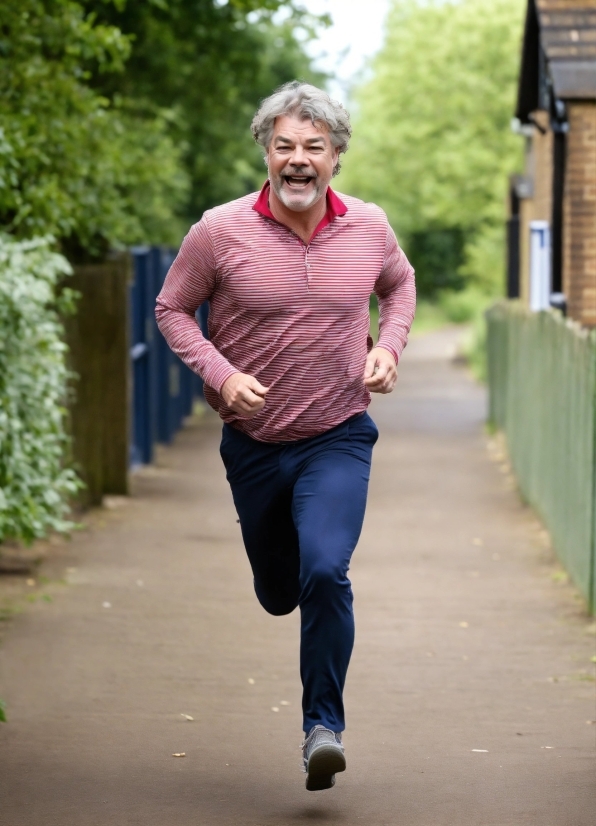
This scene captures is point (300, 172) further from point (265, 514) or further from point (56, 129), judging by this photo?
point (56, 129)

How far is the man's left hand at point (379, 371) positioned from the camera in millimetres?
4719

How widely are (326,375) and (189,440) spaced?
13.5 metres

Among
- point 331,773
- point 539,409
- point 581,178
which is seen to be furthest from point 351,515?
point 581,178

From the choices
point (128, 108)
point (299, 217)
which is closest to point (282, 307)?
point (299, 217)

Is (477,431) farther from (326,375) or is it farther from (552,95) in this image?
(326,375)

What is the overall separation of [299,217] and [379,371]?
58 centimetres

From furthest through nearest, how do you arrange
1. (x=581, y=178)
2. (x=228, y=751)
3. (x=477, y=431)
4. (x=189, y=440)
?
(x=477, y=431) < (x=189, y=440) < (x=581, y=178) < (x=228, y=751)

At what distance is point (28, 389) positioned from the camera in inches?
331

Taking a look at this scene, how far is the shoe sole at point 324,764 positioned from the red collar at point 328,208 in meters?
1.55

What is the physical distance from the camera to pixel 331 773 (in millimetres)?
4727

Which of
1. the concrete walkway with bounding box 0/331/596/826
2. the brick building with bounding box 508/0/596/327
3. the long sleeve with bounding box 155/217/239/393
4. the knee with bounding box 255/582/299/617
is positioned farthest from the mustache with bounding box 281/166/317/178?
the brick building with bounding box 508/0/596/327

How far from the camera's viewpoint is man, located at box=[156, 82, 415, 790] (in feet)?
15.6

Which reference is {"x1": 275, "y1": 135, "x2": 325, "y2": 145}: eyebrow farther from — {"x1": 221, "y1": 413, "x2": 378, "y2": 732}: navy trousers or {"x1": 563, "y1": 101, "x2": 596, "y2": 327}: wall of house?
{"x1": 563, "y1": 101, "x2": 596, "y2": 327}: wall of house

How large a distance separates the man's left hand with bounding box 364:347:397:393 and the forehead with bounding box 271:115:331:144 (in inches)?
26.2
